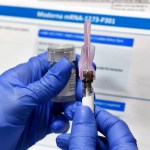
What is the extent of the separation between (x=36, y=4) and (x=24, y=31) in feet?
0.24

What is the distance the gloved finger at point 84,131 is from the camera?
651mm

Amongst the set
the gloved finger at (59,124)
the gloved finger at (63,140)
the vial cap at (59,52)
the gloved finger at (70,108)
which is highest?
the vial cap at (59,52)

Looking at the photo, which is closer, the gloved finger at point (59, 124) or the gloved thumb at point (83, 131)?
the gloved thumb at point (83, 131)

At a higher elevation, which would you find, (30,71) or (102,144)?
(30,71)

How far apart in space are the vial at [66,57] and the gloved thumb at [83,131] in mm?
52

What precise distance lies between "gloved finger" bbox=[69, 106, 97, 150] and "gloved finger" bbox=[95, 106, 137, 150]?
0.12 feet

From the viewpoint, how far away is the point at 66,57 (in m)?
0.71

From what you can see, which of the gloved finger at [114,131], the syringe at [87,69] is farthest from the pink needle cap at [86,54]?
the gloved finger at [114,131]

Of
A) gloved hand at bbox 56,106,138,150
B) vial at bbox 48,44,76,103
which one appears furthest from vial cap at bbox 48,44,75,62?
gloved hand at bbox 56,106,138,150

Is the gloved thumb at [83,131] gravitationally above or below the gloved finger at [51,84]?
below

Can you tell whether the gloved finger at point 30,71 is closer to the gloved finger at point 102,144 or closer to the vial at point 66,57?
the vial at point 66,57

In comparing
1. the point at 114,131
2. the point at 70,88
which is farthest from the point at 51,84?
the point at 114,131

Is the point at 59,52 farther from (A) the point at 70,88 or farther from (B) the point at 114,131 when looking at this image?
(B) the point at 114,131

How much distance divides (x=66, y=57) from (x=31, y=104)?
120 mm
